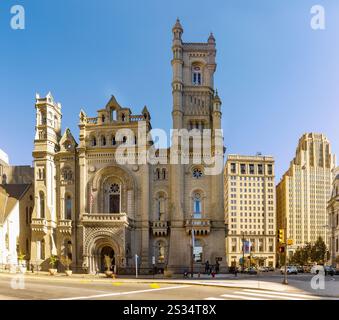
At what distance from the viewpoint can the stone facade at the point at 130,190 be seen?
6919cm

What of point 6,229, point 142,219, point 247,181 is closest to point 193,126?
point 142,219

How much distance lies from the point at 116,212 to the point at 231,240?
116083mm

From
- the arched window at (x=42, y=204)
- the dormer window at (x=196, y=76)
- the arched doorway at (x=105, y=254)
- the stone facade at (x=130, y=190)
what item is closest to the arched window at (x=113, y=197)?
the stone facade at (x=130, y=190)

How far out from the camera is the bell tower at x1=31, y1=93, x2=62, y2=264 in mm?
70125

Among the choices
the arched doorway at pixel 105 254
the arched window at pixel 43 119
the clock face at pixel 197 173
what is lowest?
the arched doorway at pixel 105 254

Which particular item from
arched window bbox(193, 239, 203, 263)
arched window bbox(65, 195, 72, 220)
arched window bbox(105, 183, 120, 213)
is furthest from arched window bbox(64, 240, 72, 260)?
arched window bbox(193, 239, 203, 263)

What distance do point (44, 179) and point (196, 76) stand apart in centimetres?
2841

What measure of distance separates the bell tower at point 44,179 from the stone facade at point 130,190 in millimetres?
146

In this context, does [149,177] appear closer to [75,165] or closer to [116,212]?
[116,212]

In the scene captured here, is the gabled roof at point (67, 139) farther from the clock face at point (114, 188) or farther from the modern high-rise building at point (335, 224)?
the modern high-rise building at point (335, 224)

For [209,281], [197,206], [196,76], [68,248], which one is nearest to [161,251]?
[197,206]

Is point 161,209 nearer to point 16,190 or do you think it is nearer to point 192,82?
point 192,82

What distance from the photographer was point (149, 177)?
232ft

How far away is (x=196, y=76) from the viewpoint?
7656 centimetres
